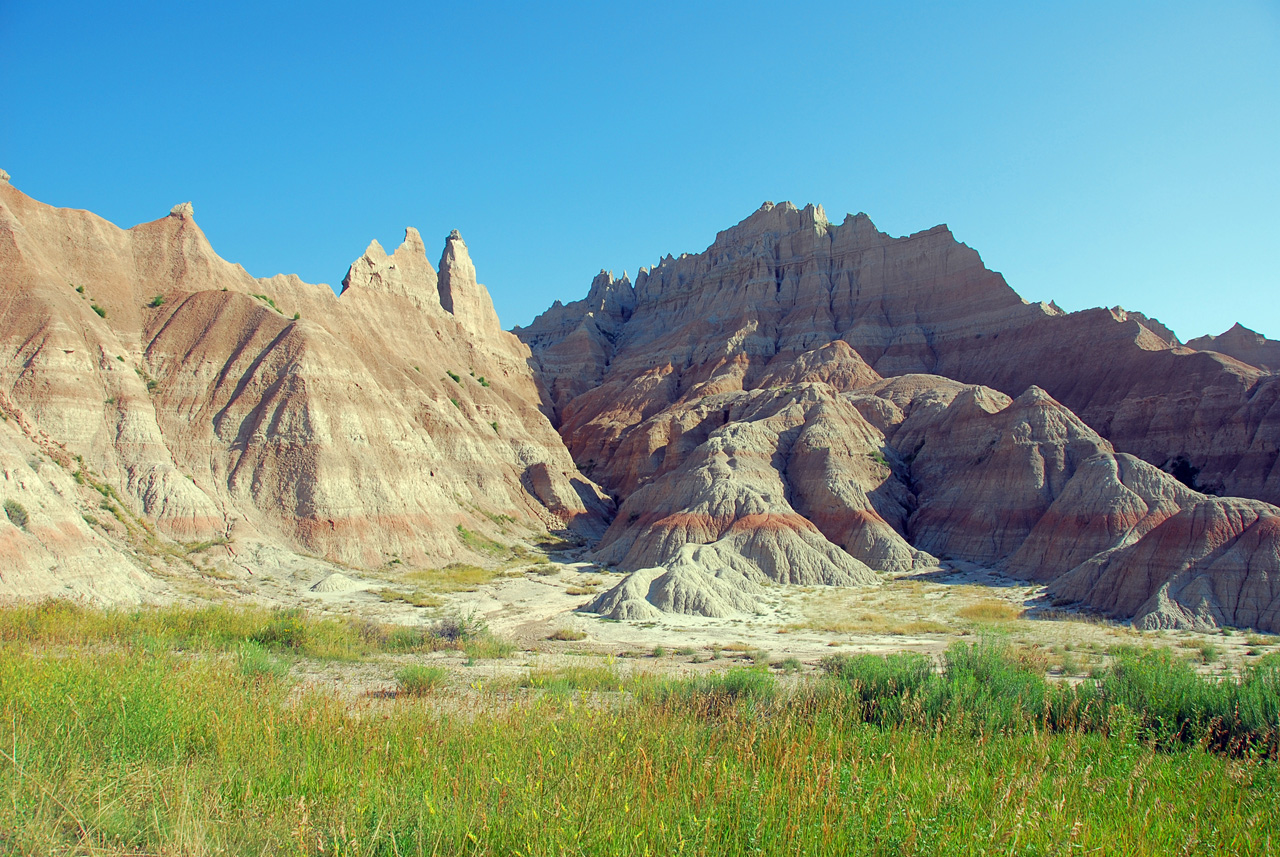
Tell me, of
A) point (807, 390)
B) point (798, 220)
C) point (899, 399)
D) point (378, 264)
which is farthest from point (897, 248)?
point (378, 264)

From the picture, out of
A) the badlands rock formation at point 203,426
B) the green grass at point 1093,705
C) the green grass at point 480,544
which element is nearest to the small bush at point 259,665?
the green grass at point 1093,705

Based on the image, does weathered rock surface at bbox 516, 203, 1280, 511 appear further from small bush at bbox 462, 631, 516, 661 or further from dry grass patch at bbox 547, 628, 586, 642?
small bush at bbox 462, 631, 516, 661

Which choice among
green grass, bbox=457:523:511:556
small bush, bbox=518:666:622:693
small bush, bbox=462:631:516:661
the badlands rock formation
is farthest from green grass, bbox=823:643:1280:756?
green grass, bbox=457:523:511:556

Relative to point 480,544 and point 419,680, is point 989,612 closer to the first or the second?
point 419,680

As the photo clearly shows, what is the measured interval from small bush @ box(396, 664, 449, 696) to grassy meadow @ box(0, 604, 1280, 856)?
469mm

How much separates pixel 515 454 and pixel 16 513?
1651 inches

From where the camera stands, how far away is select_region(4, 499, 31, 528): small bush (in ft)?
72.1

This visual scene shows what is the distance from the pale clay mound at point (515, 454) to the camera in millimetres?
28453

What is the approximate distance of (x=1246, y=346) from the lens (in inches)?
2881

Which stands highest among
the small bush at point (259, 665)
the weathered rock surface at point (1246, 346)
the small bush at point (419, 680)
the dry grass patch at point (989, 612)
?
the weathered rock surface at point (1246, 346)

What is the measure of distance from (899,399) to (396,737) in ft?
224

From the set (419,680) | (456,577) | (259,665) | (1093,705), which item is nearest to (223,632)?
(259,665)

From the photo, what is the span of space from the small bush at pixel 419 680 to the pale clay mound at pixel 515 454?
1546 centimetres

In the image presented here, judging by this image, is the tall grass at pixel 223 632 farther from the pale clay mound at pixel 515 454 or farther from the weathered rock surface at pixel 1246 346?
the weathered rock surface at pixel 1246 346
